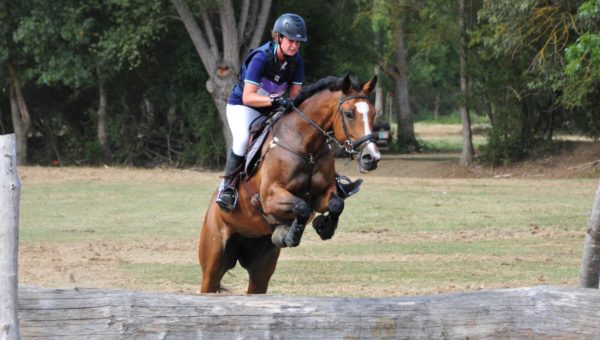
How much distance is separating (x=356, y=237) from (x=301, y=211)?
388 inches

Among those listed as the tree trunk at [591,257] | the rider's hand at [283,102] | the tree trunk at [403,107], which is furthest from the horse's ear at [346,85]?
the tree trunk at [403,107]

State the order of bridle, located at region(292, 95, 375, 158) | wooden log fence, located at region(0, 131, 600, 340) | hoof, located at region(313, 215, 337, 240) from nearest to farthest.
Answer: wooden log fence, located at region(0, 131, 600, 340) < bridle, located at region(292, 95, 375, 158) < hoof, located at region(313, 215, 337, 240)

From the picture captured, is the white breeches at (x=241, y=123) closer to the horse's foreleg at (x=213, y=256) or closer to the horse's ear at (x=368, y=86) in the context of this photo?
the horse's foreleg at (x=213, y=256)

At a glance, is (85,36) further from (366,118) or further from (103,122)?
(366,118)

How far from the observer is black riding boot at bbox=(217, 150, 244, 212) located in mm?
9859

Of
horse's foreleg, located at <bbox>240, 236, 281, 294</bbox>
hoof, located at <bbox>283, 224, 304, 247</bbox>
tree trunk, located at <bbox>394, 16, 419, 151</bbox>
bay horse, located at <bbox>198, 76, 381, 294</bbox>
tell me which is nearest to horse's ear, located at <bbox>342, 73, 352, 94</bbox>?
bay horse, located at <bbox>198, 76, 381, 294</bbox>

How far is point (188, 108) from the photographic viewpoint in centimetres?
3644

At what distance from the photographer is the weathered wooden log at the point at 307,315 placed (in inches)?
224

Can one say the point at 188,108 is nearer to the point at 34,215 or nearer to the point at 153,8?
the point at 153,8

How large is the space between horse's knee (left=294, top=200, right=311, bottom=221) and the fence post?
3.76 metres

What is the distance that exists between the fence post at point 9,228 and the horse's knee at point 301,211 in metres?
3.76

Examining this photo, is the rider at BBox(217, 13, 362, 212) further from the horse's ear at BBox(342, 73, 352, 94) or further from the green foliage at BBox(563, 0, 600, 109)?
the green foliage at BBox(563, 0, 600, 109)

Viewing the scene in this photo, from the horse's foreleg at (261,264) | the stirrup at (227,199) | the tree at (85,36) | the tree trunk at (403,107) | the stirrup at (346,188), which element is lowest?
the tree trunk at (403,107)

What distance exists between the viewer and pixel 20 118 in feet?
123
